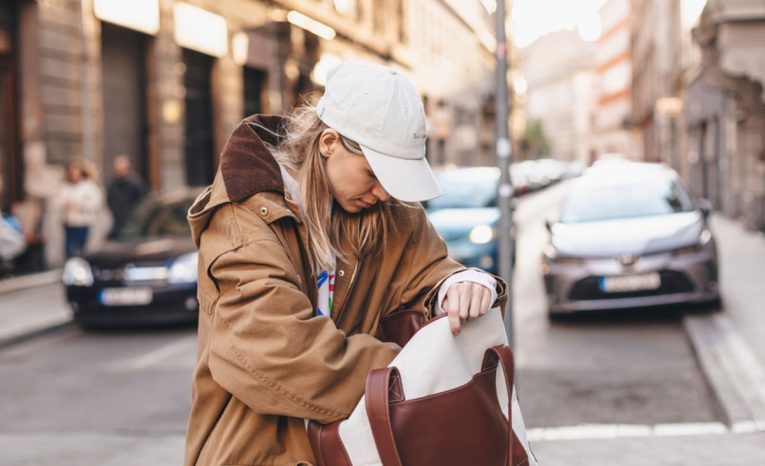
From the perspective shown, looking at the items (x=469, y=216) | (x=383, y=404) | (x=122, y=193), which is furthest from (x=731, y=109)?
(x=383, y=404)

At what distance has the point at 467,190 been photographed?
47.3 feet

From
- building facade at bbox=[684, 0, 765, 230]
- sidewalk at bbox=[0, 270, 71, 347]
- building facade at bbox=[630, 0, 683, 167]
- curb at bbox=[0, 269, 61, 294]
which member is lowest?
sidewalk at bbox=[0, 270, 71, 347]

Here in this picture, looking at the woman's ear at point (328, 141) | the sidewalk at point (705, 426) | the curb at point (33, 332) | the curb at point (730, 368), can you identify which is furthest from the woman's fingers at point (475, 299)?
the curb at point (33, 332)

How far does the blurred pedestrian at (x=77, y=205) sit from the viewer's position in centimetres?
1407

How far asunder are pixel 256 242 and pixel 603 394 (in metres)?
5.71

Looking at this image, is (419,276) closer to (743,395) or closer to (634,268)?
(743,395)

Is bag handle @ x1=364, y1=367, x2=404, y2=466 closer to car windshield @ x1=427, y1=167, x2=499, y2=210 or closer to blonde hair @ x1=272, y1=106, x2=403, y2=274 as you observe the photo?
blonde hair @ x1=272, y1=106, x2=403, y2=274

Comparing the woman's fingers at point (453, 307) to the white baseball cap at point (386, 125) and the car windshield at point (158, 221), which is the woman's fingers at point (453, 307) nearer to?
the white baseball cap at point (386, 125)

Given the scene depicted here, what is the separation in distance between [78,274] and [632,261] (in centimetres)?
565

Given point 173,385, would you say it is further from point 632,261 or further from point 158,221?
point 632,261

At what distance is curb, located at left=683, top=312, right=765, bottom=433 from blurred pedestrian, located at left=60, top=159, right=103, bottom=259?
843 cm

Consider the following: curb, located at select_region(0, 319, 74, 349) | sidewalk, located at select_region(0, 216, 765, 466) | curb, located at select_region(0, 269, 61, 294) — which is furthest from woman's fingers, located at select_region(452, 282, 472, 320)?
curb, located at select_region(0, 269, 61, 294)

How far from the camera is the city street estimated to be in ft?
19.7

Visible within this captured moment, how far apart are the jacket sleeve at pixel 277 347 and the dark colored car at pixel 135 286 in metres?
8.61
